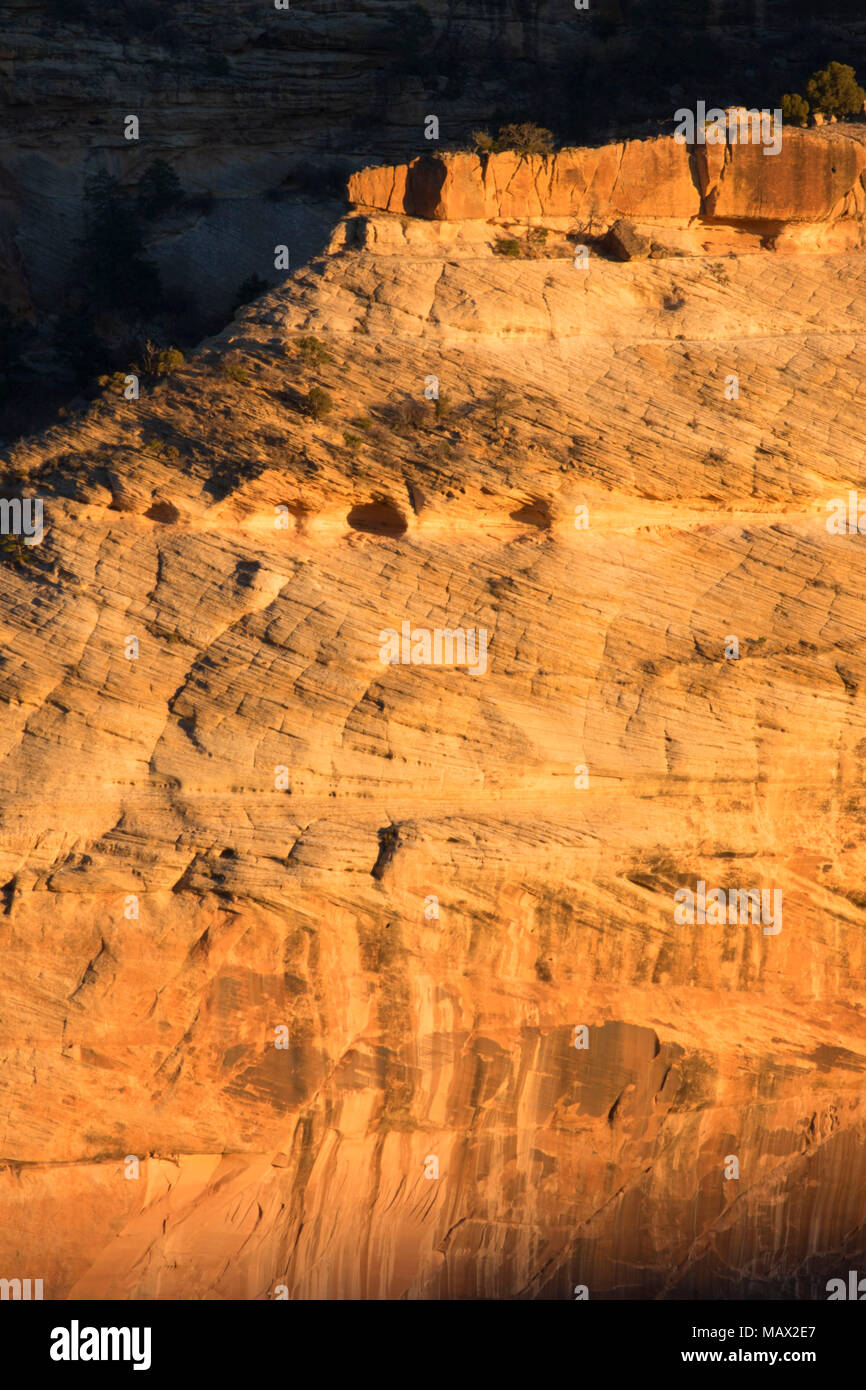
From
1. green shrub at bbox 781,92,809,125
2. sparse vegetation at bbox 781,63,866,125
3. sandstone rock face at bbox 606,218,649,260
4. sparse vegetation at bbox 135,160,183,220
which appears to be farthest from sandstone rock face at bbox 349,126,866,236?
sparse vegetation at bbox 135,160,183,220

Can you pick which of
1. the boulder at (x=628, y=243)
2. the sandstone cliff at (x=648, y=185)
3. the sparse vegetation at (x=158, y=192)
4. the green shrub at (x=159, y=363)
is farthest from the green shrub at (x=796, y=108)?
the sparse vegetation at (x=158, y=192)

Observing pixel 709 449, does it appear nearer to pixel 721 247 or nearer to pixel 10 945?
pixel 721 247

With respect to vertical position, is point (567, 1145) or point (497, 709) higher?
point (497, 709)

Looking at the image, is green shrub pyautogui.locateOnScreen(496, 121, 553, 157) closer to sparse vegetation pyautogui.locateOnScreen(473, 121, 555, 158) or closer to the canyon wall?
sparse vegetation pyautogui.locateOnScreen(473, 121, 555, 158)

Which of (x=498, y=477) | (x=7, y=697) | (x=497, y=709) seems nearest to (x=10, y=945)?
(x=7, y=697)

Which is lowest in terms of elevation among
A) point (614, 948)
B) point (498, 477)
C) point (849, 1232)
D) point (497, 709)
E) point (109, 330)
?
point (849, 1232)

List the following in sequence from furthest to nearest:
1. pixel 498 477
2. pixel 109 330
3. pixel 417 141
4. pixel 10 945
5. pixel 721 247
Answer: pixel 417 141
pixel 109 330
pixel 721 247
pixel 498 477
pixel 10 945

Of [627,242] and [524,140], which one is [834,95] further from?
[524,140]

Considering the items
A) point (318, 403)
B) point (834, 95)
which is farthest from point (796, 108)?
point (318, 403)
